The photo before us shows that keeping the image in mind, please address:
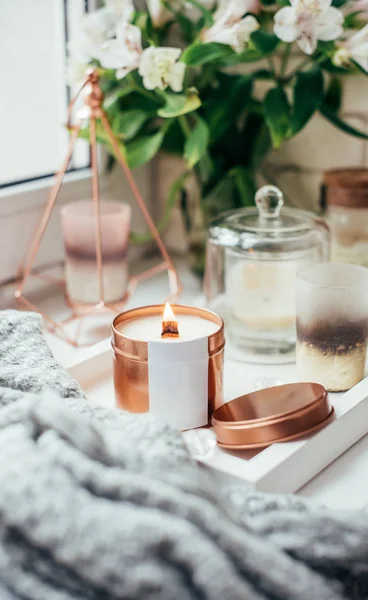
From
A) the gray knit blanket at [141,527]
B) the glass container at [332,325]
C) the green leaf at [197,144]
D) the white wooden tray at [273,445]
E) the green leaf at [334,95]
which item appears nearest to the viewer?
the gray knit blanket at [141,527]

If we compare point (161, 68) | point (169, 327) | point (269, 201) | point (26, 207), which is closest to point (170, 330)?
point (169, 327)

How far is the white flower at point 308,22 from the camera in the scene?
765mm

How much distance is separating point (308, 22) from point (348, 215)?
25 cm

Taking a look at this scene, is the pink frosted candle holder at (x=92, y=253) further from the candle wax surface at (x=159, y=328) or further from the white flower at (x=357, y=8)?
the white flower at (x=357, y=8)

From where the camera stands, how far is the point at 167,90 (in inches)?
34.8

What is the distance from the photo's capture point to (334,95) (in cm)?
99

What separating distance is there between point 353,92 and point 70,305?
45 centimetres

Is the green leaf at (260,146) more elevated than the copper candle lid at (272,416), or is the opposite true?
the green leaf at (260,146)

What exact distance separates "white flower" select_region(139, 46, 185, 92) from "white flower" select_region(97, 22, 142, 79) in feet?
0.04

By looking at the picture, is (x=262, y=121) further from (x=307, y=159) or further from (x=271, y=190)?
(x=271, y=190)

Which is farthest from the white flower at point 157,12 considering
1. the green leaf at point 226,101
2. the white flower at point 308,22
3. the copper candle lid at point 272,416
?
the copper candle lid at point 272,416

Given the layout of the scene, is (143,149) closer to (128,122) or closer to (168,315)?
(128,122)

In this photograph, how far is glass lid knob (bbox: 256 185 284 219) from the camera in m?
0.78

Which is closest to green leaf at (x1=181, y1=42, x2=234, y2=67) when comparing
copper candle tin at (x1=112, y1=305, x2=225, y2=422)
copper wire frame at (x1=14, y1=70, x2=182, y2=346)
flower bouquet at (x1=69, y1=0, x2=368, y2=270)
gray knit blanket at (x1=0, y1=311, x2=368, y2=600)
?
flower bouquet at (x1=69, y1=0, x2=368, y2=270)
